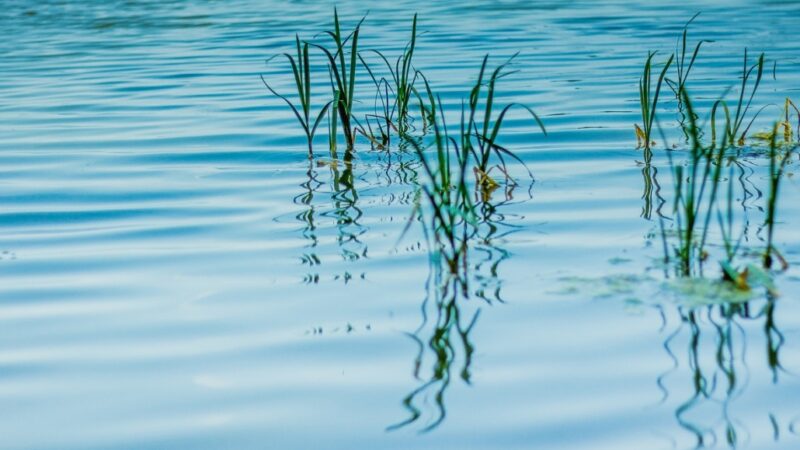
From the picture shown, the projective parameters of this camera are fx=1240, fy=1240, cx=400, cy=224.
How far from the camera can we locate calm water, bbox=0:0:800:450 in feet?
7.16

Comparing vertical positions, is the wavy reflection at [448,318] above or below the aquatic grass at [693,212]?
below

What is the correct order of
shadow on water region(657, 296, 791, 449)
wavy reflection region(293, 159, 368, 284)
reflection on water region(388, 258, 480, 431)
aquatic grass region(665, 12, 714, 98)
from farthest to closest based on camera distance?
1. aquatic grass region(665, 12, 714, 98)
2. wavy reflection region(293, 159, 368, 284)
3. reflection on water region(388, 258, 480, 431)
4. shadow on water region(657, 296, 791, 449)

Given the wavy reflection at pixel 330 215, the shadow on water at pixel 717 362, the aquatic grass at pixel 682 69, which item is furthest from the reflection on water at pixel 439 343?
the aquatic grass at pixel 682 69

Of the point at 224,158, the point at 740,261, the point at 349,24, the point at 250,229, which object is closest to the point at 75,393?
the point at 250,229

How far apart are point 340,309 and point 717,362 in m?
0.86

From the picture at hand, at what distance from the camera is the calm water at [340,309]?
2.18 metres

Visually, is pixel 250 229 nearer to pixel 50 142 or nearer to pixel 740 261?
pixel 740 261

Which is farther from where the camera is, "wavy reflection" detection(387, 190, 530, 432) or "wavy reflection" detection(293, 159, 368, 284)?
"wavy reflection" detection(293, 159, 368, 284)

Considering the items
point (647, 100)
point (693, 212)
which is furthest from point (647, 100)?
point (693, 212)

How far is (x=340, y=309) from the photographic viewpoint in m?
2.80

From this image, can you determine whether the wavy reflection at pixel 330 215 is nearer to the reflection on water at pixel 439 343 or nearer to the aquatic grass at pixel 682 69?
the reflection on water at pixel 439 343

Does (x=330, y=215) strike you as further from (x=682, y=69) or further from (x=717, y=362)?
(x=682, y=69)

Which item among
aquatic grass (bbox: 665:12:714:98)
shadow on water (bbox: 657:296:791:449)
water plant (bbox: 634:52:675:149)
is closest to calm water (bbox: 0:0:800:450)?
shadow on water (bbox: 657:296:791:449)

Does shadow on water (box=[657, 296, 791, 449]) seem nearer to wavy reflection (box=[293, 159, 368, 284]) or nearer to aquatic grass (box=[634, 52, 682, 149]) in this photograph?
wavy reflection (box=[293, 159, 368, 284])
